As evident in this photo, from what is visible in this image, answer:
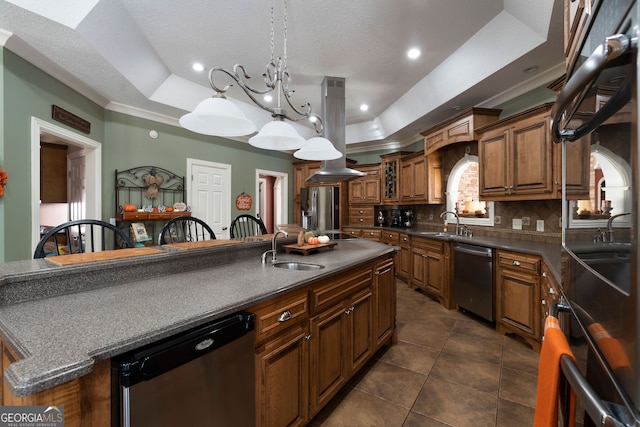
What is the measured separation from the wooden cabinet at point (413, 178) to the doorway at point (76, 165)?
4649 mm

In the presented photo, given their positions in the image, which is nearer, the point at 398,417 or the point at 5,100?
the point at 398,417

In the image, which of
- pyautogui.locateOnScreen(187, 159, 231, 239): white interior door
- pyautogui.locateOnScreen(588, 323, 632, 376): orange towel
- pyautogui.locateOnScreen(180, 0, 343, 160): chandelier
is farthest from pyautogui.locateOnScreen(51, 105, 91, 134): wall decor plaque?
pyautogui.locateOnScreen(588, 323, 632, 376): orange towel

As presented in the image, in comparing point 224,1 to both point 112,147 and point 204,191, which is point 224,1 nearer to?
point 112,147

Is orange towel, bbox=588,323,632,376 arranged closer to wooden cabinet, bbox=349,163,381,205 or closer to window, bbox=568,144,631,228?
window, bbox=568,144,631,228

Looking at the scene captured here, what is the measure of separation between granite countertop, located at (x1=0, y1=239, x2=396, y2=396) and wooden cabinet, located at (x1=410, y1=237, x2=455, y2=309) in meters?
2.11

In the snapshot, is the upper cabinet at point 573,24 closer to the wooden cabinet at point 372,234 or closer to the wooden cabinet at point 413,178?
the wooden cabinet at point 413,178

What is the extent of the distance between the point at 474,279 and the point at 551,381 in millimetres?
2806

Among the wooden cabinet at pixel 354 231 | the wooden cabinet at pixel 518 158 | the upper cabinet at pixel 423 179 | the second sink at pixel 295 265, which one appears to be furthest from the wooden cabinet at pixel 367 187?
the second sink at pixel 295 265

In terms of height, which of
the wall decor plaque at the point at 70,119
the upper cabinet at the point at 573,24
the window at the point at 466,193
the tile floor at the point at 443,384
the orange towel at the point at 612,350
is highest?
the wall decor plaque at the point at 70,119

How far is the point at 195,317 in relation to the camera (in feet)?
3.37

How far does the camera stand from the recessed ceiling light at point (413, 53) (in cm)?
300

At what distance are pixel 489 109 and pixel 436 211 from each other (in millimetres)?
1876

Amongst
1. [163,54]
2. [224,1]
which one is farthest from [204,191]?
[224,1]

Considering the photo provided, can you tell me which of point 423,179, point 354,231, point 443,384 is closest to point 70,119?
point 443,384
